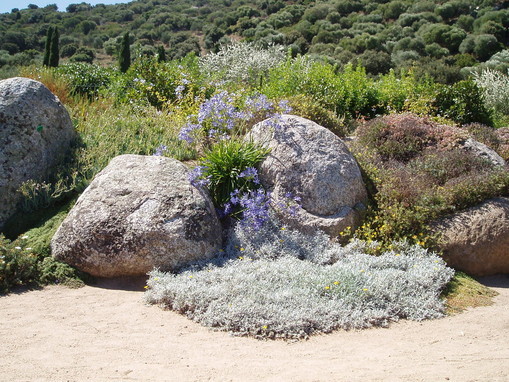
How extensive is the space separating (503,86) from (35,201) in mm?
12110

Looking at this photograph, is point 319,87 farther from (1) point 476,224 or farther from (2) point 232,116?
(1) point 476,224

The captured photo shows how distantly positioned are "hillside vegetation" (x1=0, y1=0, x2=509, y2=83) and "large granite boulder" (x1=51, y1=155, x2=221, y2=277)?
47.6ft

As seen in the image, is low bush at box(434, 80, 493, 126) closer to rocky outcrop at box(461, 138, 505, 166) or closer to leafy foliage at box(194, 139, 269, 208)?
rocky outcrop at box(461, 138, 505, 166)

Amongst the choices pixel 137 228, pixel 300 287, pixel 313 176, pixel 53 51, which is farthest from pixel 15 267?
pixel 53 51

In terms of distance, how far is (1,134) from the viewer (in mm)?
6797

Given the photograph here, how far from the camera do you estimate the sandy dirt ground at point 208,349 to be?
3643 millimetres

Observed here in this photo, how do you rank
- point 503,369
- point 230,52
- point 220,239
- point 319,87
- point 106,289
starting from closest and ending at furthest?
point 503,369 → point 106,289 → point 220,239 → point 319,87 → point 230,52

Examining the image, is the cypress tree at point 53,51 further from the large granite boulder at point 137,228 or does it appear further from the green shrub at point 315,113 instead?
the large granite boulder at point 137,228

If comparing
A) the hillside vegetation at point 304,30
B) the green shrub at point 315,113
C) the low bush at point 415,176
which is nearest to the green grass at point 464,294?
the low bush at point 415,176

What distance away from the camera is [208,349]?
13.5 feet

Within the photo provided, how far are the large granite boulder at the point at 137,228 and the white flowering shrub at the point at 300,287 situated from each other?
274 mm

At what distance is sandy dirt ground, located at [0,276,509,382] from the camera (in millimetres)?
3643

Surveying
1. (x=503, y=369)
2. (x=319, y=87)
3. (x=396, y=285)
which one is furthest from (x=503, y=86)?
(x=503, y=369)

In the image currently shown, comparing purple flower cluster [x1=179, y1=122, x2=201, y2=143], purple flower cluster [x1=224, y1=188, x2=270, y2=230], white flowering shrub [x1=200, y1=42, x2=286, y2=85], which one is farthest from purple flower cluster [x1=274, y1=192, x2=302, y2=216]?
white flowering shrub [x1=200, y1=42, x2=286, y2=85]
